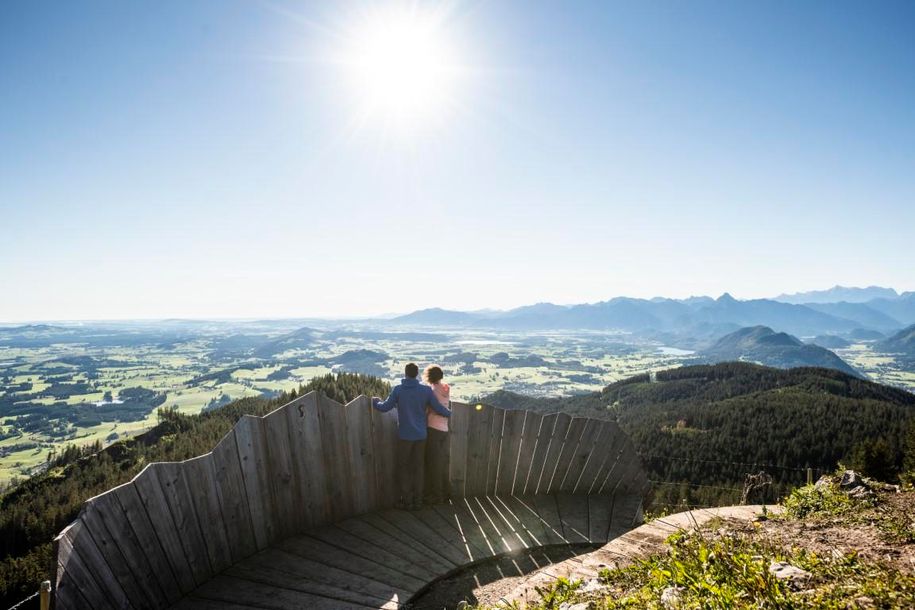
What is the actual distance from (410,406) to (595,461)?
337cm

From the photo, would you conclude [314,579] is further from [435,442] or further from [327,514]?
[435,442]

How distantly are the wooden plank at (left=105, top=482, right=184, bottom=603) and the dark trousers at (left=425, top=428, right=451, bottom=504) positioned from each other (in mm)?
2869

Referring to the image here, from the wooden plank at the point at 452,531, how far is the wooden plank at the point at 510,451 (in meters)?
1.06

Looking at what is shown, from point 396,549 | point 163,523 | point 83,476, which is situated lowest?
point 83,476

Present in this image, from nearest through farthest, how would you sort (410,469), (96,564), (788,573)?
(788,573), (96,564), (410,469)

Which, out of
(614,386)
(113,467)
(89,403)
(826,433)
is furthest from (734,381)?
(89,403)

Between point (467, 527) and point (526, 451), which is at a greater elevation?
point (526, 451)

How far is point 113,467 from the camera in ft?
85.8

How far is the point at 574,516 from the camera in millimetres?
6152

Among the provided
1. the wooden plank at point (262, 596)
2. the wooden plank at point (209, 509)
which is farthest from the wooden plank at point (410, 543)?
the wooden plank at point (209, 509)

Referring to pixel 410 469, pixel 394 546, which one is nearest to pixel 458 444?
pixel 410 469

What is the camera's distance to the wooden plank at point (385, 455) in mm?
5512

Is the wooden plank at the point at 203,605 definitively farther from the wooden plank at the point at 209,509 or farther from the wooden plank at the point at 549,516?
the wooden plank at the point at 549,516

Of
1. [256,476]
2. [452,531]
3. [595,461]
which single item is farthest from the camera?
[595,461]
